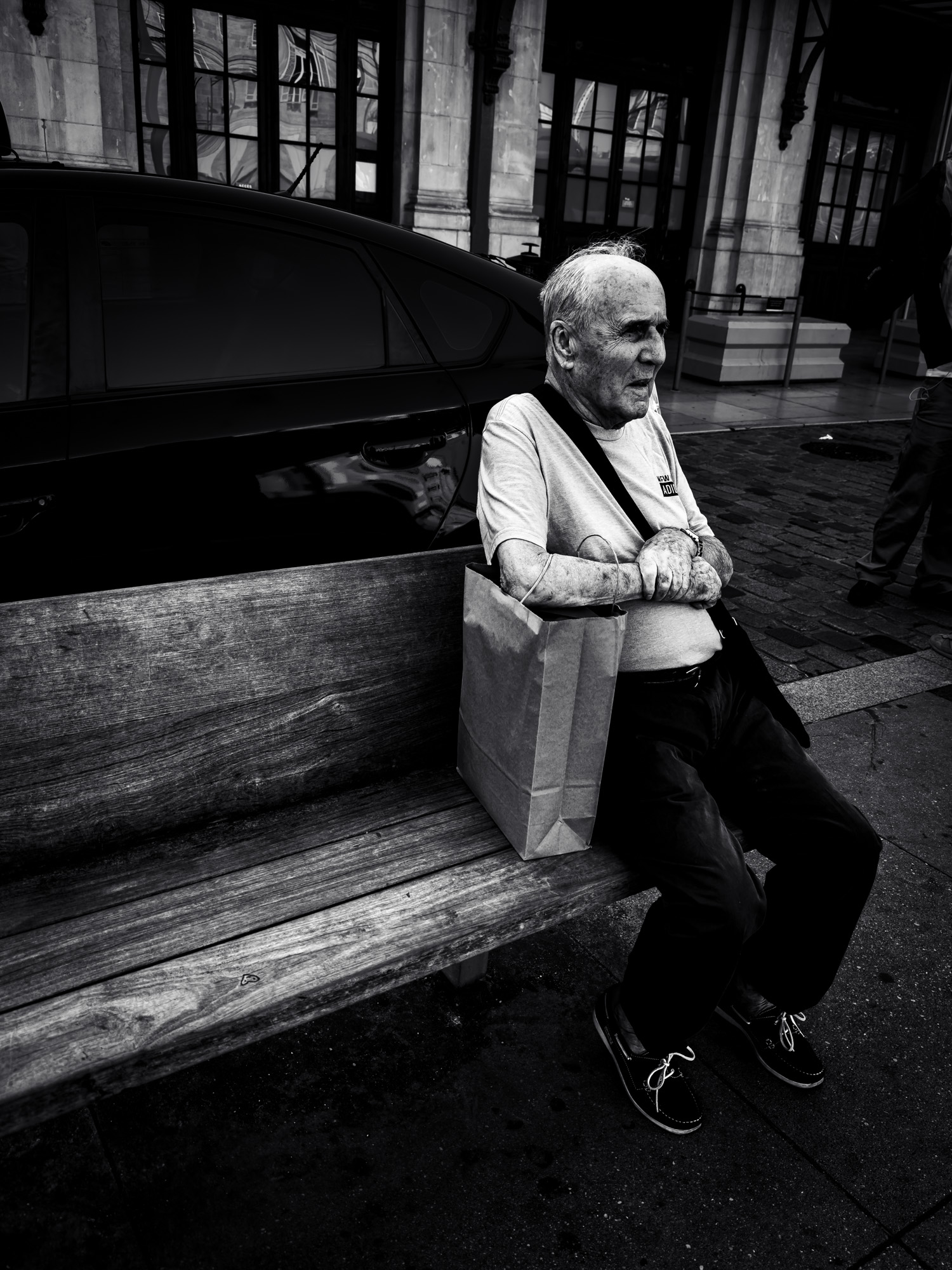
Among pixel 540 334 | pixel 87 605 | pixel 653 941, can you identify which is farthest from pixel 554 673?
pixel 540 334

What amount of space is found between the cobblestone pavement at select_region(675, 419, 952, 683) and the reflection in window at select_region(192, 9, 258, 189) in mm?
5364

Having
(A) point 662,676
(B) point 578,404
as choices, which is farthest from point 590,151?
(A) point 662,676

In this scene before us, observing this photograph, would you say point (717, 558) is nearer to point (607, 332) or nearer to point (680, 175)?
point (607, 332)

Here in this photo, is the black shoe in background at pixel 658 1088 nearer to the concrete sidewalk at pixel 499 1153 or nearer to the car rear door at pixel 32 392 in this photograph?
the concrete sidewalk at pixel 499 1153

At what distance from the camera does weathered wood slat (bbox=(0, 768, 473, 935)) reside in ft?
5.98

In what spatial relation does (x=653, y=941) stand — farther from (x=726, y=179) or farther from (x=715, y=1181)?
(x=726, y=179)

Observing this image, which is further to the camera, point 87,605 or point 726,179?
point 726,179

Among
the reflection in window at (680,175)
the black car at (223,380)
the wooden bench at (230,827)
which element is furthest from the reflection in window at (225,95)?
the wooden bench at (230,827)

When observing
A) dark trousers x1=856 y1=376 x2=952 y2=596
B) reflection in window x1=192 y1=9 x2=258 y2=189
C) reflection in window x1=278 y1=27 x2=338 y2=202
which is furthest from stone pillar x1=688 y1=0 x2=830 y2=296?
dark trousers x1=856 y1=376 x2=952 y2=596

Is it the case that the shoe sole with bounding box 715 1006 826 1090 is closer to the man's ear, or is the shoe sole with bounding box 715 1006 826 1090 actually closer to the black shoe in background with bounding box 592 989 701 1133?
the black shoe in background with bounding box 592 989 701 1133

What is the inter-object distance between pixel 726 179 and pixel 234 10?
670cm

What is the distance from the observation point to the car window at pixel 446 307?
3141mm

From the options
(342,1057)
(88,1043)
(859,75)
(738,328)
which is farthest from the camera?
(859,75)

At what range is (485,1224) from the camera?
72.3 inches
